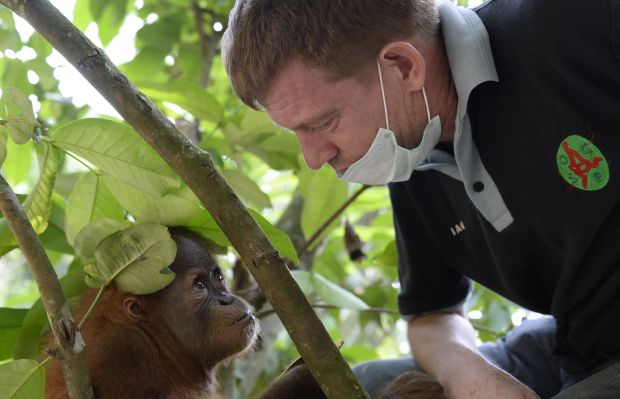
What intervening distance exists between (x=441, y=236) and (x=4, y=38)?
153 centimetres

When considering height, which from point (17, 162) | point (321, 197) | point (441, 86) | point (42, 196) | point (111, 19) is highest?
point (111, 19)

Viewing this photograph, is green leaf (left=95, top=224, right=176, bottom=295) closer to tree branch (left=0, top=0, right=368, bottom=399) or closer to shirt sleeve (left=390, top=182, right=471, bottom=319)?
tree branch (left=0, top=0, right=368, bottom=399)

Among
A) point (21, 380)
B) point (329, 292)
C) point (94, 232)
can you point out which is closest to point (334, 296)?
point (329, 292)

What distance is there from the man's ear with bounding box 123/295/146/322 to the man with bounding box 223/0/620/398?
1.98 ft

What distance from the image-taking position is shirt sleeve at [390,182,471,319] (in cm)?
238

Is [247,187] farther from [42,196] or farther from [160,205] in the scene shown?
[42,196]

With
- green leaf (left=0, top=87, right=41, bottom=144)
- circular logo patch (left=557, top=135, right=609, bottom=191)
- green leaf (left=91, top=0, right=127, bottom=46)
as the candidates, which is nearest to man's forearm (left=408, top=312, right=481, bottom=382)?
circular logo patch (left=557, top=135, right=609, bottom=191)

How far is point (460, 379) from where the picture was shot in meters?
1.96

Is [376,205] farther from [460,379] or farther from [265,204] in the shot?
[460,379]

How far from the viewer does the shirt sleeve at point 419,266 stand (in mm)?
2377

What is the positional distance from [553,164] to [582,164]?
0.07m

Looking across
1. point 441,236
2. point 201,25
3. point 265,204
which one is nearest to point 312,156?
point 265,204

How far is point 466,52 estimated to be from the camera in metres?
1.83

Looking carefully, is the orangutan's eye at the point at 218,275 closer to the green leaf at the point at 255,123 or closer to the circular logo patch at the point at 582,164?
the green leaf at the point at 255,123
